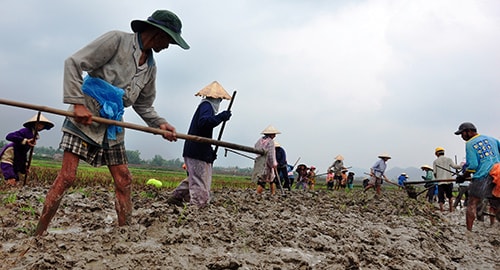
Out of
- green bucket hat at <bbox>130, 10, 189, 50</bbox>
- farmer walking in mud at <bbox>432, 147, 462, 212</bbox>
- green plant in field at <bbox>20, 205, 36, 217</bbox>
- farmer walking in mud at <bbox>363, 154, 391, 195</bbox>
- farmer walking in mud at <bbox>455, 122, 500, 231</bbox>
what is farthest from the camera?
farmer walking in mud at <bbox>363, 154, 391, 195</bbox>

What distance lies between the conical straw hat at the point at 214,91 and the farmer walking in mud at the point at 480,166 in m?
3.90

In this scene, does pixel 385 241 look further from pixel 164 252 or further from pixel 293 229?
pixel 164 252

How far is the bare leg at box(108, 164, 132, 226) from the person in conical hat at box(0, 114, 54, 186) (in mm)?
3860

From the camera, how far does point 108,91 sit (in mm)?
3223

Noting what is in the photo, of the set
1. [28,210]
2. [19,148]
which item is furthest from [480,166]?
[19,148]

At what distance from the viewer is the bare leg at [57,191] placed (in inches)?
118

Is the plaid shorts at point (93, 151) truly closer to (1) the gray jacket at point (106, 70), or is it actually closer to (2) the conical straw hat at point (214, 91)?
(1) the gray jacket at point (106, 70)

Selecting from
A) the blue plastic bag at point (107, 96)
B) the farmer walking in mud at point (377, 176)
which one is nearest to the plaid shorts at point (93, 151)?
the blue plastic bag at point (107, 96)

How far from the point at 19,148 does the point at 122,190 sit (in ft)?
15.6

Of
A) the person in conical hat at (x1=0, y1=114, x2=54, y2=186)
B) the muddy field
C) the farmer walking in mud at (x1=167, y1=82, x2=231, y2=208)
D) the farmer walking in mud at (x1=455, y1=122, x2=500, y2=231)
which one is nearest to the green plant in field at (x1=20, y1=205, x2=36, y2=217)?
the muddy field

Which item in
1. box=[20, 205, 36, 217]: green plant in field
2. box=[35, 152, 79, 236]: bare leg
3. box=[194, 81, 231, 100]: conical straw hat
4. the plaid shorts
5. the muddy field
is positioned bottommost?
box=[20, 205, 36, 217]: green plant in field

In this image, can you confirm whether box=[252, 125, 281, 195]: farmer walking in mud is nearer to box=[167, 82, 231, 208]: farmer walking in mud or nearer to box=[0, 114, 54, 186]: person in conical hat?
box=[167, 82, 231, 208]: farmer walking in mud

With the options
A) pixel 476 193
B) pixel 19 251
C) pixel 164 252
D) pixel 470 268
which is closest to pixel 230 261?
pixel 164 252

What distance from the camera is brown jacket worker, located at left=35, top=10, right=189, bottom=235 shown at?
3.02 meters
